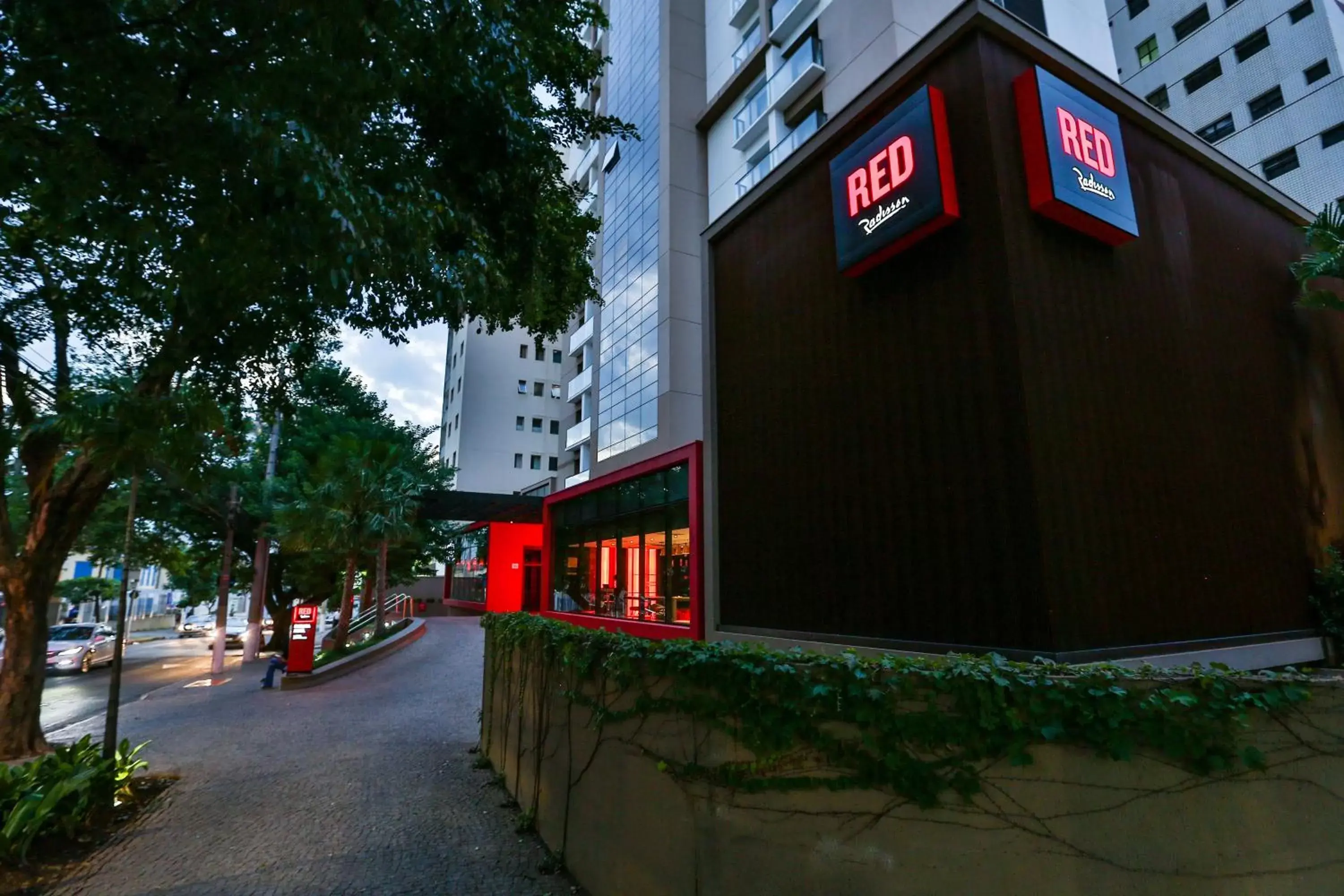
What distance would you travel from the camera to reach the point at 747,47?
2195 cm

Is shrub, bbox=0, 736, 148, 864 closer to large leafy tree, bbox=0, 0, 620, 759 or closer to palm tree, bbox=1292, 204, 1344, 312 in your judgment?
large leafy tree, bbox=0, 0, 620, 759

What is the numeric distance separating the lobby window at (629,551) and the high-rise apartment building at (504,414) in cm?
2270

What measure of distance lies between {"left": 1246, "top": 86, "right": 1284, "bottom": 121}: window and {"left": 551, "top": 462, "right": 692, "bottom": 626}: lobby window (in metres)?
25.7

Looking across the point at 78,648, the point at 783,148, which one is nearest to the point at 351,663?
the point at 78,648

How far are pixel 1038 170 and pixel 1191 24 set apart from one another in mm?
29457

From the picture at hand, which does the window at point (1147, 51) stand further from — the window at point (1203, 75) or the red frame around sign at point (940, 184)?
the red frame around sign at point (940, 184)

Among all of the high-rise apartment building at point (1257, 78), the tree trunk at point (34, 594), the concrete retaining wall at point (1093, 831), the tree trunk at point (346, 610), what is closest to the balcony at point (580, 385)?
the tree trunk at point (346, 610)

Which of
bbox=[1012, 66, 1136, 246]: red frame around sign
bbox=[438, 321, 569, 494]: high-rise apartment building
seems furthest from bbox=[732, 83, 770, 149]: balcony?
bbox=[438, 321, 569, 494]: high-rise apartment building

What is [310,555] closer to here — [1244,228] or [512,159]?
[512,159]

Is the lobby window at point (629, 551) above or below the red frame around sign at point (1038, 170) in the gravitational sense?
below

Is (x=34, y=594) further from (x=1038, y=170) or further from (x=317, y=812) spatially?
(x=1038, y=170)

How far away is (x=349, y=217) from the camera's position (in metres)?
5.18

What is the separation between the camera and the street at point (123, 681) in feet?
43.8

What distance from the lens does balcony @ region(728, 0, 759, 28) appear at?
851 inches
